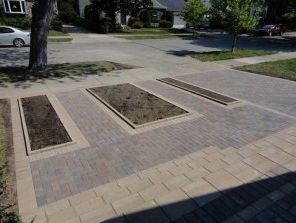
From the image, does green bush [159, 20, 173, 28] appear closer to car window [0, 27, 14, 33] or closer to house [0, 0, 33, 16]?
house [0, 0, 33, 16]

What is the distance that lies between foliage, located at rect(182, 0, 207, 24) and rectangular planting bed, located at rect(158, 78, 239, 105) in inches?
891

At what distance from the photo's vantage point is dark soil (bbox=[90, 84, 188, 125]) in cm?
862

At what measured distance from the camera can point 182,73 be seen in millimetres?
14742

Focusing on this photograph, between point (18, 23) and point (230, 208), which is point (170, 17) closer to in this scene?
point (18, 23)

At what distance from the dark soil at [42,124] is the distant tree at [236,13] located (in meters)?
14.2

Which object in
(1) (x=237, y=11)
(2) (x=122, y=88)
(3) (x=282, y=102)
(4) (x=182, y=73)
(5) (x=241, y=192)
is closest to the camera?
(5) (x=241, y=192)

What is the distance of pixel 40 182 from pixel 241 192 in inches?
148

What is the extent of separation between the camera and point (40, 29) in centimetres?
1323

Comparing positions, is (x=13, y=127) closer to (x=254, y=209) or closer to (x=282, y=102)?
(x=254, y=209)

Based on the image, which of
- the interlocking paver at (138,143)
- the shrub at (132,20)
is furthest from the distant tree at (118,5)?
the interlocking paver at (138,143)

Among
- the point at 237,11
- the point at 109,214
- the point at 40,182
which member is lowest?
the point at 40,182

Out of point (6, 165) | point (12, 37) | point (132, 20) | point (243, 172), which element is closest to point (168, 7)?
point (132, 20)

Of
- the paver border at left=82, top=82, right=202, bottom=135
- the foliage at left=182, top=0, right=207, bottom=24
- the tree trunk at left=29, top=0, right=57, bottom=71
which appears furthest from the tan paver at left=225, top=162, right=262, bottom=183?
the foliage at left=182, top=0, right=207, bottom=24

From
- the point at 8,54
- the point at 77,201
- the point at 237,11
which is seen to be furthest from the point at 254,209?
the point at 8,54
